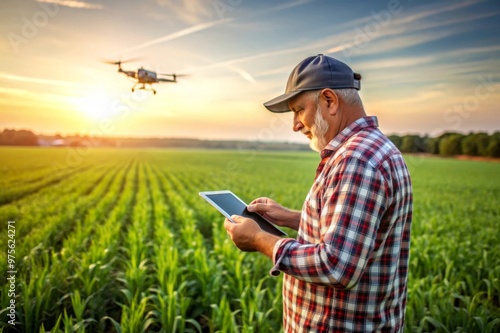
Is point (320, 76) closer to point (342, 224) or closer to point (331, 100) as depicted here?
point (331, 100)

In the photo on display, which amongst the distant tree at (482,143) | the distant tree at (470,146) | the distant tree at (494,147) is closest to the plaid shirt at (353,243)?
the distant tree at (494,147)

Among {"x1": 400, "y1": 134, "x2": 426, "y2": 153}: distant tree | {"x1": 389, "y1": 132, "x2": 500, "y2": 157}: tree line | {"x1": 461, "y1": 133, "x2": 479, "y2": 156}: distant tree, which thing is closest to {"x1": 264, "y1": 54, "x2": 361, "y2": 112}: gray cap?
{"x1": 389, "y1": 132, "x2": 500, "y2": 157}: tree line

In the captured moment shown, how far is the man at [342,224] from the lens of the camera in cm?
143

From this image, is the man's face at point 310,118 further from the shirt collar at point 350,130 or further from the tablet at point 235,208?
the tablet at point 235,208

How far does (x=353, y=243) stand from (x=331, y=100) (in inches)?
27.3

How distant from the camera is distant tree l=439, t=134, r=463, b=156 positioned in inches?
2798

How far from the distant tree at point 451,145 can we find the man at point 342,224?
261 ft

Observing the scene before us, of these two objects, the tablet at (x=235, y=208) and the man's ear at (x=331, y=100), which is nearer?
the man's ear at (x=331, y=100)

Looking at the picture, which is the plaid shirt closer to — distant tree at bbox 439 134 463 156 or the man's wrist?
the man's wrist

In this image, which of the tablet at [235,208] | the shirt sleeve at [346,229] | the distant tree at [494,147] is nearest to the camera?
the shirt sleeve at [346,229]

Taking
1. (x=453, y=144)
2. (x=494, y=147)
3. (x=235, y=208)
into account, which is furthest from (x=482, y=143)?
(x=235, y=208)

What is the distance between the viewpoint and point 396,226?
A: 1651 mm

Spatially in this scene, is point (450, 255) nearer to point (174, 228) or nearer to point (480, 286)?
point (480, 286)

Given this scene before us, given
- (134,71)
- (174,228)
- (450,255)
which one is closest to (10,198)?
(174,228)
